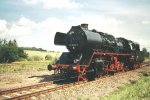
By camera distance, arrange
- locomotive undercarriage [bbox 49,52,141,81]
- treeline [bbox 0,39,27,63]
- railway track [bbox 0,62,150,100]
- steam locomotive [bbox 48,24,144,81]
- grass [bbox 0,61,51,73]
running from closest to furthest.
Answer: railway track [bbox 0,62,150,100] → locomotive undercarriage [bbox 49,52,141,81] → steam locomotive [bbox 48,24,144,81] → grass [bbox 0,61,51,73] → treeline [bbox 0,39,27,63]

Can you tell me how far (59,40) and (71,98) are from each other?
680 centimetres

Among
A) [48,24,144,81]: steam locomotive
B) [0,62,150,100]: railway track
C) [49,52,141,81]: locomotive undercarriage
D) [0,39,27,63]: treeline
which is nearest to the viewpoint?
[0,62,150,100]: railway track

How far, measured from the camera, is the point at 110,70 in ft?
59.9

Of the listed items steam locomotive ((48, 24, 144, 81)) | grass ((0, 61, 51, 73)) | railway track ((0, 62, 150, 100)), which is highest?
steam locomotive ((48, 24, 144, 81))

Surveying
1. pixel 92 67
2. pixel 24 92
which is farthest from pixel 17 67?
pixel 24 92

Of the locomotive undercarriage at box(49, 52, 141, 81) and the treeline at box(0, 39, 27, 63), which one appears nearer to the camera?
the locomotive undercarriage at box(49, 52, 141, 81)

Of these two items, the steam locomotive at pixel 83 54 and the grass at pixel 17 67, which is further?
the grass at pixel 17 67

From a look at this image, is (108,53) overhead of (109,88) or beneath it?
overhead

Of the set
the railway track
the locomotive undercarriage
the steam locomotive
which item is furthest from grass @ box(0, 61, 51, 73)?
the railway track

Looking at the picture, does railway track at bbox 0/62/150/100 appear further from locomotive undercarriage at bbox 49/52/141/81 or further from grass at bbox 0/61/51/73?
grass at bbox 0/61/51/73

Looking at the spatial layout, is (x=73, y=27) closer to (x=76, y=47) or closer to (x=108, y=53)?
(x=76, y=47)

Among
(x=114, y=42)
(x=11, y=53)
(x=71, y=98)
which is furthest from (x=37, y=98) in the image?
(x=11, y=53)

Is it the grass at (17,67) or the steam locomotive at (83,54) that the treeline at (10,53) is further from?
the steam locomotive at (83,54)

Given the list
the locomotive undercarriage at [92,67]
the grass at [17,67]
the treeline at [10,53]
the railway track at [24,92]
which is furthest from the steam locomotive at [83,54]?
the treeline at [10,53]
